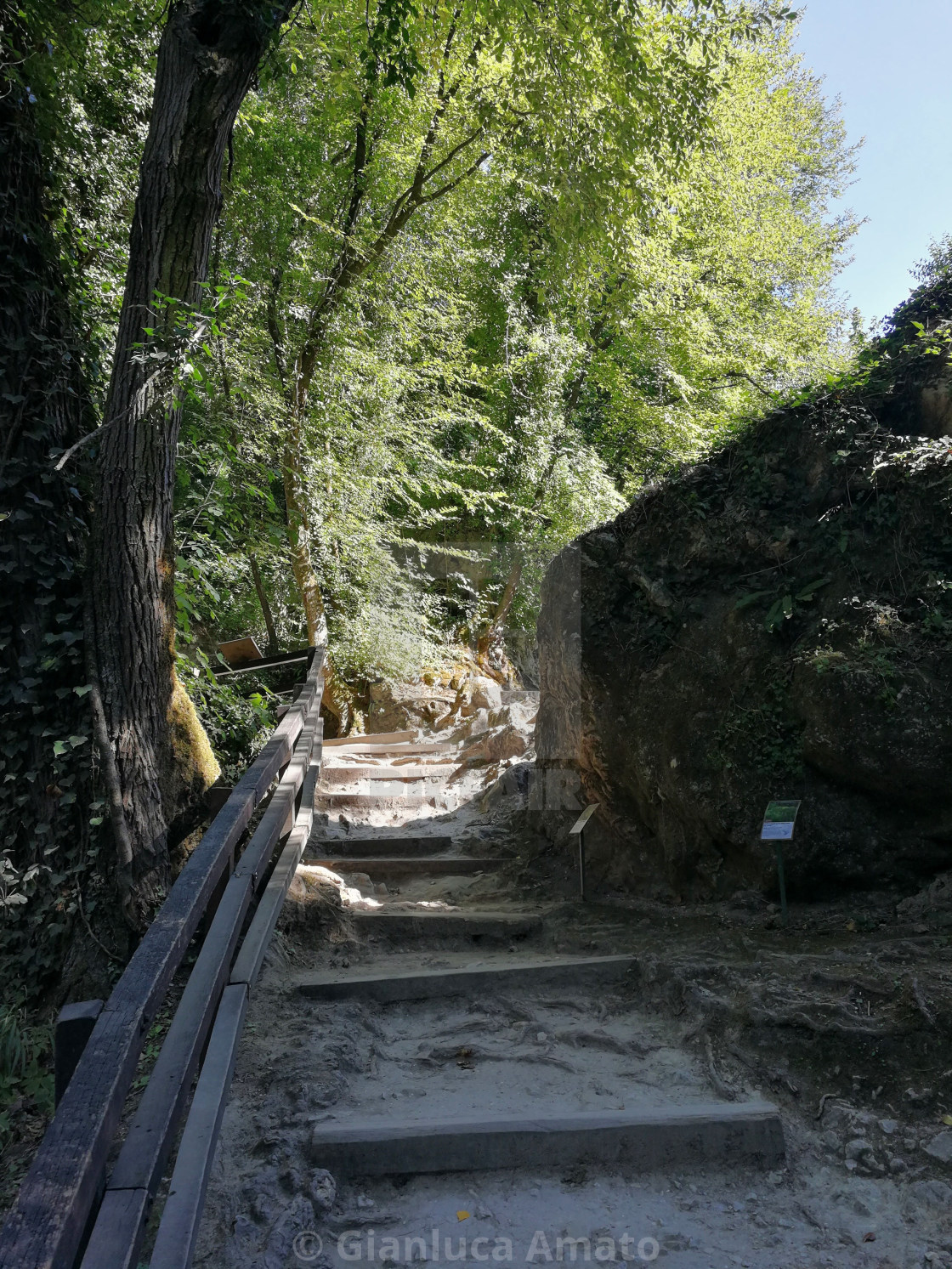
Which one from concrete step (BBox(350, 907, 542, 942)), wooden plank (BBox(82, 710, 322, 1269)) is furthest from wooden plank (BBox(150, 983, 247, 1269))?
concrete step (BBox(350, 907, 542, 942))

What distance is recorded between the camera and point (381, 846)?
20.7ft

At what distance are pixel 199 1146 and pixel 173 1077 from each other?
19cm

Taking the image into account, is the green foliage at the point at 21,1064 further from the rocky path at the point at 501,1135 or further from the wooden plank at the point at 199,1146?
the wooden plank at the point at 199,1146

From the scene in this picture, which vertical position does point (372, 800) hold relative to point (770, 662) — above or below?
below

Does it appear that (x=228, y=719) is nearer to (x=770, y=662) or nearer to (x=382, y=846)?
(x=382, y=846)

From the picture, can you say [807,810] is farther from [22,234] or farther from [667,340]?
[667,340]

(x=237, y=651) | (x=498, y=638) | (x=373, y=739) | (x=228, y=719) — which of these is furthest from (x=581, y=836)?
(x=498, y=638)

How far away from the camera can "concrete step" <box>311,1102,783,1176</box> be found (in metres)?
2.61

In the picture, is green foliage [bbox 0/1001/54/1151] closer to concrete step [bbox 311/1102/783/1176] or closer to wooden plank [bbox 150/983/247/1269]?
wooden plank [bbox 150/983/247/1269]

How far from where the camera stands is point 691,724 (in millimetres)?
4746

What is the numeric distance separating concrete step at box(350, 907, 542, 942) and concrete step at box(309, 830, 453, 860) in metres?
1.48

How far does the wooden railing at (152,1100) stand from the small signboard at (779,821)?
2276 millimetres

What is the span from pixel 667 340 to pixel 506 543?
4767mm

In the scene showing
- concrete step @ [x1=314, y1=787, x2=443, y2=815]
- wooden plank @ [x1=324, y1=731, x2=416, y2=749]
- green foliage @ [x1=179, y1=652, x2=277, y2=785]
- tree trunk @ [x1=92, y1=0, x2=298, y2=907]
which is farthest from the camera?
wooden plank @ [x1=324, y1=731, x2=416, y2=749]
